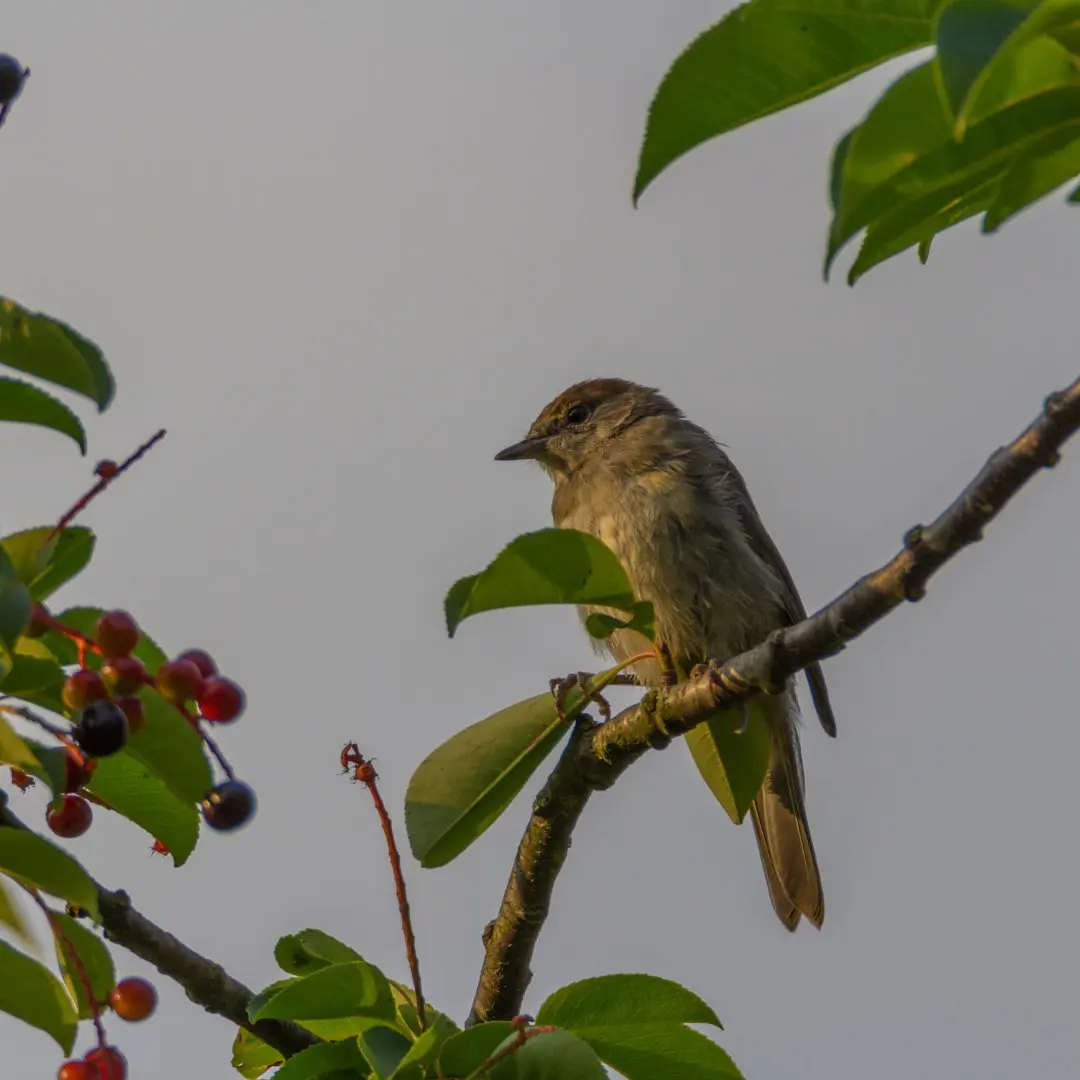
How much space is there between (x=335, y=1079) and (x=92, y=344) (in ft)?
5.26

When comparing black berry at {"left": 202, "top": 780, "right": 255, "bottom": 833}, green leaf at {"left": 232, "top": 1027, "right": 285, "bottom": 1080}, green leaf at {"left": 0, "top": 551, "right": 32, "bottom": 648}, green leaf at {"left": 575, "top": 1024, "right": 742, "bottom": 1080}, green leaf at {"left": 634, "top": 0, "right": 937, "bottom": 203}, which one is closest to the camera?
green leaf at {"left": 0, "top": 551, "right": 32, "bottom": 648}

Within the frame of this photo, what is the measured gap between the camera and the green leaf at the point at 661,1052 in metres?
3.10

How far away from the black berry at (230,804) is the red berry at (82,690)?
1.02 ft

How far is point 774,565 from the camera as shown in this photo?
6.85 meters

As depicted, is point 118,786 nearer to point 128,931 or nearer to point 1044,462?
point 128,931

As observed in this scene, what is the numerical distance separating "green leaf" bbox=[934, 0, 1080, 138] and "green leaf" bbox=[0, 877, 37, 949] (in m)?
1.98

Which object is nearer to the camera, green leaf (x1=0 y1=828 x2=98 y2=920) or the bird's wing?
green leaf (x1=0 y1=828 x2=98 y2=920)

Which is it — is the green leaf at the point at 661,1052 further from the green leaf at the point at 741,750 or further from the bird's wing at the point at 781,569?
the bird's wing at the point at 781,569

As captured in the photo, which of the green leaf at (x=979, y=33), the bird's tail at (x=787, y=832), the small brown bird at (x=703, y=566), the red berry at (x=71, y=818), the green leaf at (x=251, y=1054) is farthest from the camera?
the bird's tail at (x=787, y=832)

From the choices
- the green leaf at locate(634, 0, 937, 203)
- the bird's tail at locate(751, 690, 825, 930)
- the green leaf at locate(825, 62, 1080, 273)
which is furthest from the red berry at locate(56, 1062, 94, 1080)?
the bird's tail at locate(751, 690, 825, 930)

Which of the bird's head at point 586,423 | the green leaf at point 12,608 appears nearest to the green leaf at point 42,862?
the green leaf at point 12,608

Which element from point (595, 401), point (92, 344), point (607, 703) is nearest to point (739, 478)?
point (595, 401)

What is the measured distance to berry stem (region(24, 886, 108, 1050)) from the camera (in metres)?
2.61

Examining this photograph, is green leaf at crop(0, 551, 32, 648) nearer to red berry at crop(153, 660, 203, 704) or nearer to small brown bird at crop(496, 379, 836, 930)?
red berry at crop(153, 660, 203, 704)
